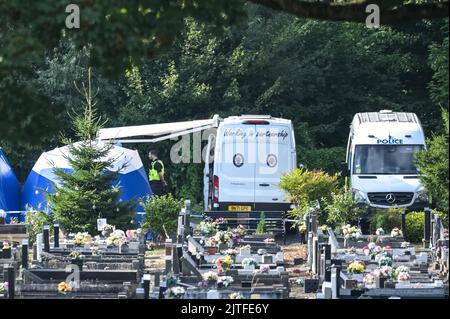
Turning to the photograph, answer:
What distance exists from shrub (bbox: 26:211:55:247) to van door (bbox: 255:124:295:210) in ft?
15.5

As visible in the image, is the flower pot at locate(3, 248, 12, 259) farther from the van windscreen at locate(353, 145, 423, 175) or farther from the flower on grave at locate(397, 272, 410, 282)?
the van windscreen at locate(353, 145, 423, 175)

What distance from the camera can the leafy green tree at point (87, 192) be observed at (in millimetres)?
27312

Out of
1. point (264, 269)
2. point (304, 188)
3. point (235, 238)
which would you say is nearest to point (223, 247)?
point (235, 238)

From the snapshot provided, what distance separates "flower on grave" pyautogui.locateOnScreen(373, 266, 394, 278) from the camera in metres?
18.3

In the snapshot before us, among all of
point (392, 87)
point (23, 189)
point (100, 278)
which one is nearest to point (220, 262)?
point (100, 278)

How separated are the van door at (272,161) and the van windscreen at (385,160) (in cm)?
226

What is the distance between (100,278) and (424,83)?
22.9m

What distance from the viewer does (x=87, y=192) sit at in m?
27.4

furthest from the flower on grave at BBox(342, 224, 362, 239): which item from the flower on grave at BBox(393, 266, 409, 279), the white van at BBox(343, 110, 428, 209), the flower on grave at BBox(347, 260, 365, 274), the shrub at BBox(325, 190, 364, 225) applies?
the white van at BBox(343, 110, 428, 209)

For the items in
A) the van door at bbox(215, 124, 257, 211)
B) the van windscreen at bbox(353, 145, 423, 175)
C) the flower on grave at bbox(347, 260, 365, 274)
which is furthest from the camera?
the van windscreen at bbox(353, 145, 423, 175)

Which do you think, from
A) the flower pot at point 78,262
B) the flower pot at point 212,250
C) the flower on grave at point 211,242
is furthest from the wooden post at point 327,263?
the flower pot at point 78,262

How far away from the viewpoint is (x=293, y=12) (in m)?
14.6

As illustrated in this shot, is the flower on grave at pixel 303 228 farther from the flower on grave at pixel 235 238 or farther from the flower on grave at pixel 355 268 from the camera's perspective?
the flower on grave at pixel 355 268
